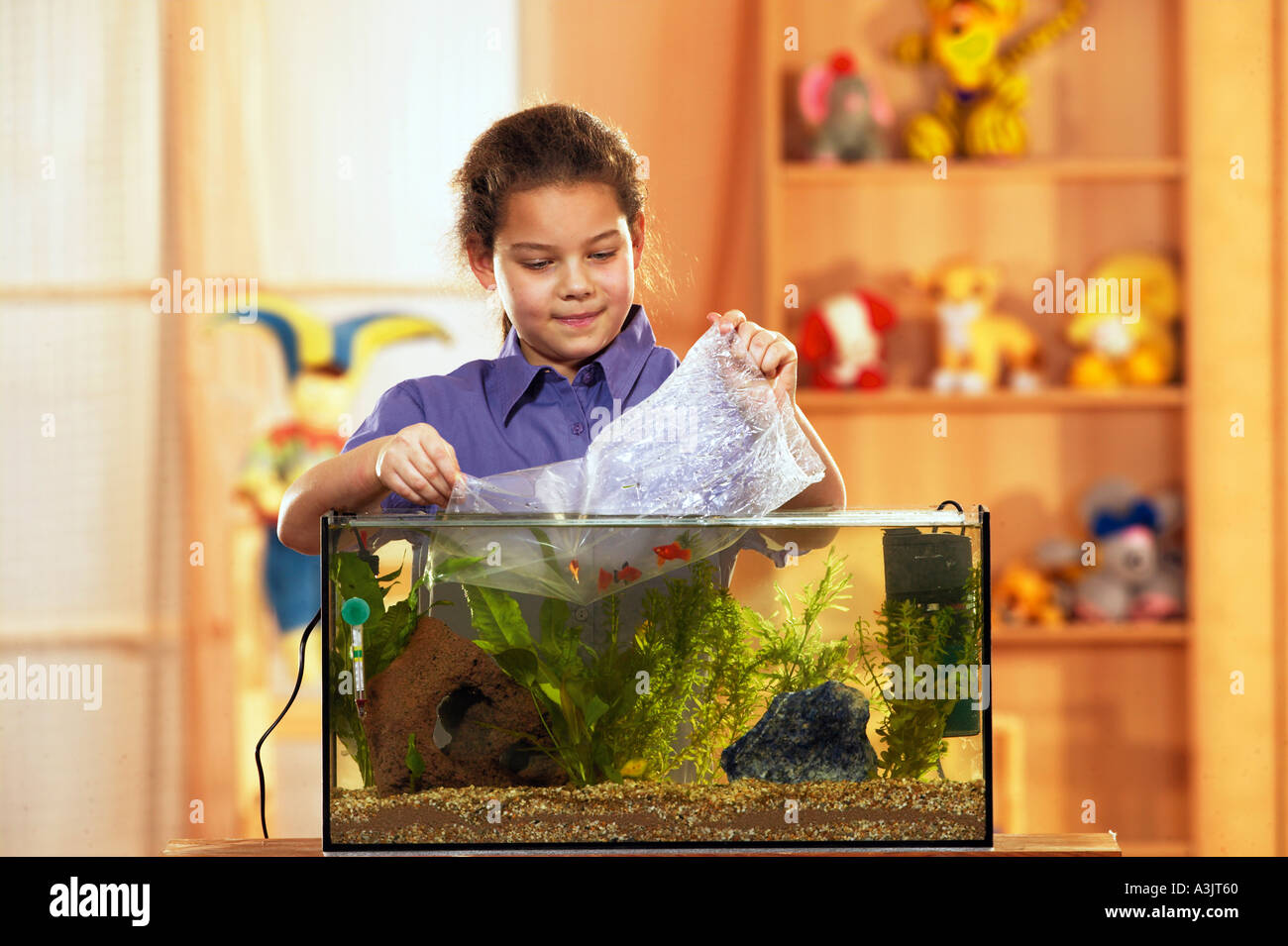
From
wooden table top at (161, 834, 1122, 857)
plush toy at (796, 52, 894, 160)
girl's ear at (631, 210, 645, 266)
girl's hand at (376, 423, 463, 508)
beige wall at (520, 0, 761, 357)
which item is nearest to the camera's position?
wooden table top at (161, 834, 1122, 857)

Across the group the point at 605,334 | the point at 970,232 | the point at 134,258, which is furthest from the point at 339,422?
the point at 605,334

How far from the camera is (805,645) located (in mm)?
759

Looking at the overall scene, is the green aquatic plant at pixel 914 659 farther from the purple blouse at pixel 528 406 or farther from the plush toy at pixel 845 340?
the plush toy at pixel 845 340

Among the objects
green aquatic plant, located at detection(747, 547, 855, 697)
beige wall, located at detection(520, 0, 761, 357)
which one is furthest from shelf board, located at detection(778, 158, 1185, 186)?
green aquatic plant, located at detection(747, 547, 855, 697)

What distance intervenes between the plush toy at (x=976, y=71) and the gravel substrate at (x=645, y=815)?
1610 mm

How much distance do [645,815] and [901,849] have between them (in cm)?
15

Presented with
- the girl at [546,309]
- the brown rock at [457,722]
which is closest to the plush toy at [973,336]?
the girl at [546,309]

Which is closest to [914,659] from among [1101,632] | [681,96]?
[1101,632]

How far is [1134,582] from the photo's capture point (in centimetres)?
217

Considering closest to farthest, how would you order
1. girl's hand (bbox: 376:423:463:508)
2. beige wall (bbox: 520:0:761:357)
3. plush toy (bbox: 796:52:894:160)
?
girl's hand (bbox: 376:423:463:508) → plush toy (bbox: 796:52:894:160) → beige wall (bbox: 520:0:761:357)

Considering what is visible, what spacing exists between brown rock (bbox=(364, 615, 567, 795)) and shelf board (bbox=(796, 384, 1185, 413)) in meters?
1.43

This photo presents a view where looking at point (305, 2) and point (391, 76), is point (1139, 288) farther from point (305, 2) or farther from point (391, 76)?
point (305, 2)

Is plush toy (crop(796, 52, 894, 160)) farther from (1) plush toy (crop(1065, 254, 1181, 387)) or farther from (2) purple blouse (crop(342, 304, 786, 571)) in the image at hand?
(2) purple blouse (crop(342, 304, 786, 571))

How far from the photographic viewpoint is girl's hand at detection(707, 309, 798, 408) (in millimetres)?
927
